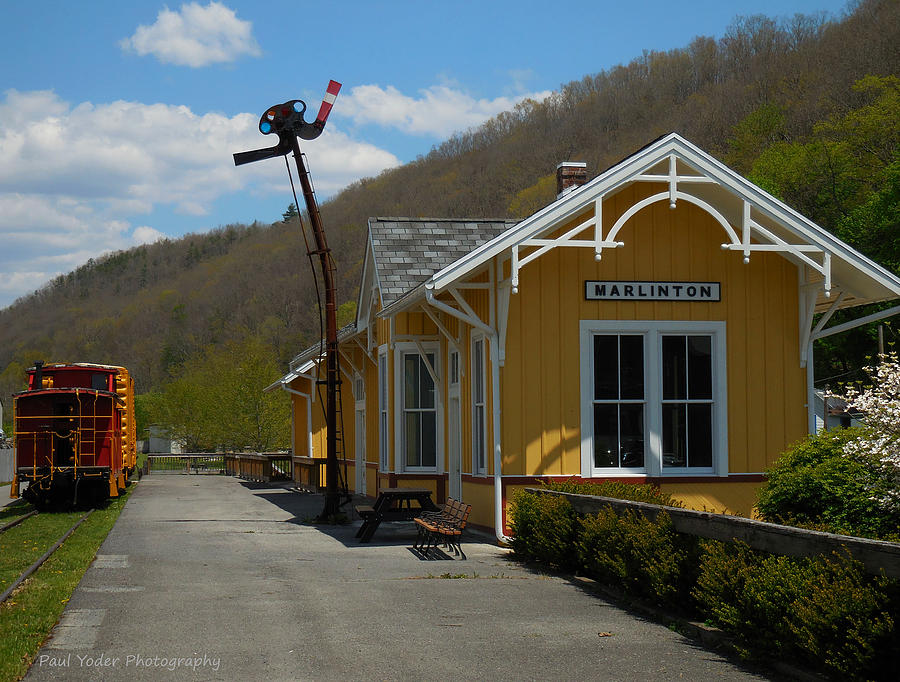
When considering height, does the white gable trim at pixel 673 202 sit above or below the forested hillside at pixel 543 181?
below

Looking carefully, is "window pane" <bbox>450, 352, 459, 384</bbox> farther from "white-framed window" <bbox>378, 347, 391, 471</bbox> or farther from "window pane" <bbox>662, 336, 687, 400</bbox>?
"window pane" <bbox>662, 336, 687, 400</bbox>

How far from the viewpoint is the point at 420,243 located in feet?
69.2

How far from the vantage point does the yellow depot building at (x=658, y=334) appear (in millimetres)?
14539

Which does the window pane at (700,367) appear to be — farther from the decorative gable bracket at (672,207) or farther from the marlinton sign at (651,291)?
the decorative gable bracket at (672,207)

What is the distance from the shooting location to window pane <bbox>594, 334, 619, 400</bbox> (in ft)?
49.8

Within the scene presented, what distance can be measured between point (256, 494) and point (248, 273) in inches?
4235

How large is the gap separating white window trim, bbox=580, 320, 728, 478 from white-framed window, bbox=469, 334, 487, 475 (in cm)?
168

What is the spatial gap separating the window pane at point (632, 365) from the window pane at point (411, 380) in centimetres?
539

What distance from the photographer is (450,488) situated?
1823cm

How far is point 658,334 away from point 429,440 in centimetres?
598

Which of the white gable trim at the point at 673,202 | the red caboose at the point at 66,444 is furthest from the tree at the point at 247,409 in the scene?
the white gable trim at the point at 673,202

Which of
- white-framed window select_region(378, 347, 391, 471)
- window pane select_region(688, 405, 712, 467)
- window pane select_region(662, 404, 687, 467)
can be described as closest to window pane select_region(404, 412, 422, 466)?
white-framed window select_region(378, 347, 391, 471)

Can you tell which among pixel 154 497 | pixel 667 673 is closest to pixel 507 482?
pixel 667 673

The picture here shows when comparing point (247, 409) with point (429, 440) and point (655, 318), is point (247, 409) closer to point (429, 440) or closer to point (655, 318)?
point (429, 440)
